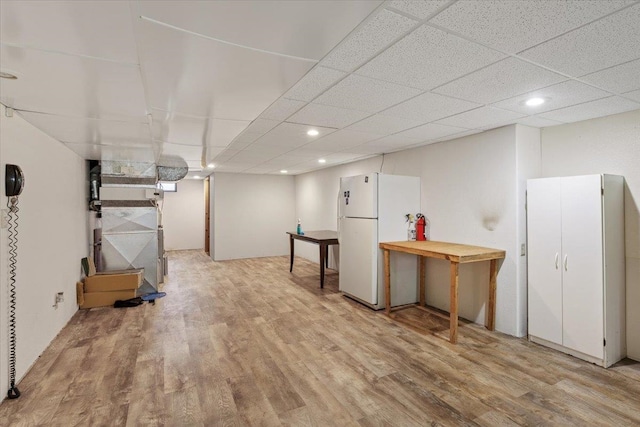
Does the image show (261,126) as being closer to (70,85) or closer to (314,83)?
(314,83)

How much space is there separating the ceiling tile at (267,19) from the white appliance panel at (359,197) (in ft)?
8.78

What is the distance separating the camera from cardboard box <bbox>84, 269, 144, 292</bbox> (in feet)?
14.2

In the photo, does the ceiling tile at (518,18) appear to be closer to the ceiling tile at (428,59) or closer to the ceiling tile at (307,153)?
the ceiling tile at (428,59)

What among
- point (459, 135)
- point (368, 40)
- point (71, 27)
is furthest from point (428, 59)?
point (459, 135)

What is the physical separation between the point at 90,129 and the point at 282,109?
6.37ft

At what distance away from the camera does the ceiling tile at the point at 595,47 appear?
149cm

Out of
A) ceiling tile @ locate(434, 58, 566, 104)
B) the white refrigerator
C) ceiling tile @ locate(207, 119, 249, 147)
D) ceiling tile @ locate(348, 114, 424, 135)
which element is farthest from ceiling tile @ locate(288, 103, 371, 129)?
the white refrigerator

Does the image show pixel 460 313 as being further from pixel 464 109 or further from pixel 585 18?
pixel 585 18

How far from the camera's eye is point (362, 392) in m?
2.35

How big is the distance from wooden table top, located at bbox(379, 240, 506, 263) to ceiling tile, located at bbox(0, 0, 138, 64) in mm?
3058

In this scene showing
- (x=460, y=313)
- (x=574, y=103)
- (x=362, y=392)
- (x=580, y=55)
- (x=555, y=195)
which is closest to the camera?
(x=580, y=55)

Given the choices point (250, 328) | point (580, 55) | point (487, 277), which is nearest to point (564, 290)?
point (487, 277)

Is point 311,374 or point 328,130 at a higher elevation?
point 328,130

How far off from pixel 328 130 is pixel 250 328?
2.43 metres
